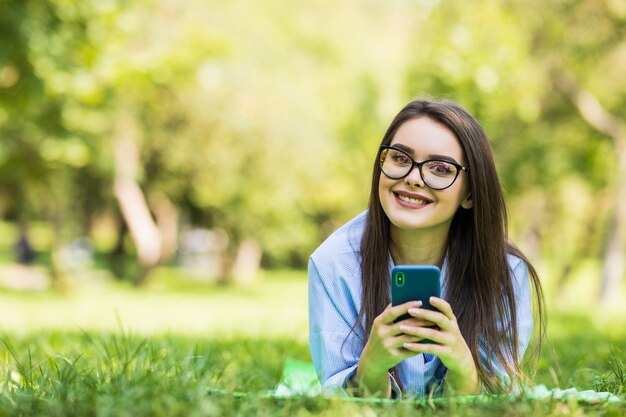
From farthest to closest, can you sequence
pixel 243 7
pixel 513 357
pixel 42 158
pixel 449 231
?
pixel 243 7, pixel 42 158, pixel 449 231, pixel 513 357

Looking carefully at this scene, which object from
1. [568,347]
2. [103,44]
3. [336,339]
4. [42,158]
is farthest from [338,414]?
[42,158]

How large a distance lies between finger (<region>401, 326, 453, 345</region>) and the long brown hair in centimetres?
40

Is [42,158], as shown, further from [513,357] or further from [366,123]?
[513,357]

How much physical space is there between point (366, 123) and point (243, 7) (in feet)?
28.6

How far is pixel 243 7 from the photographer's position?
16.3 metres

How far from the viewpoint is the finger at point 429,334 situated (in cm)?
226

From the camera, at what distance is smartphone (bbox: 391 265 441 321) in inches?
89.1

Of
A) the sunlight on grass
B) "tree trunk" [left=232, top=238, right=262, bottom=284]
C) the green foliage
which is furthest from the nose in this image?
"tree trunk" [left=232, top=238, right=262, bottom=284]

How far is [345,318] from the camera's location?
8.98 feet

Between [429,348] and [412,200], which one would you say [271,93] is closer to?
[412,200]

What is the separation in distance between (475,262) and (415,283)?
619mm

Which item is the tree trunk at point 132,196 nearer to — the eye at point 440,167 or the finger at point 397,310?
the eye at point 440,167

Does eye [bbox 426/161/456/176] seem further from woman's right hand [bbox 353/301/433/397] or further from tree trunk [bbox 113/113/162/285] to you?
tree trunk [bbox 113/113/162/285]

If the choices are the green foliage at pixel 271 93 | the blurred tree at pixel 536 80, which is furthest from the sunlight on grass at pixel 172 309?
the blurred tree at pixel 536 80
